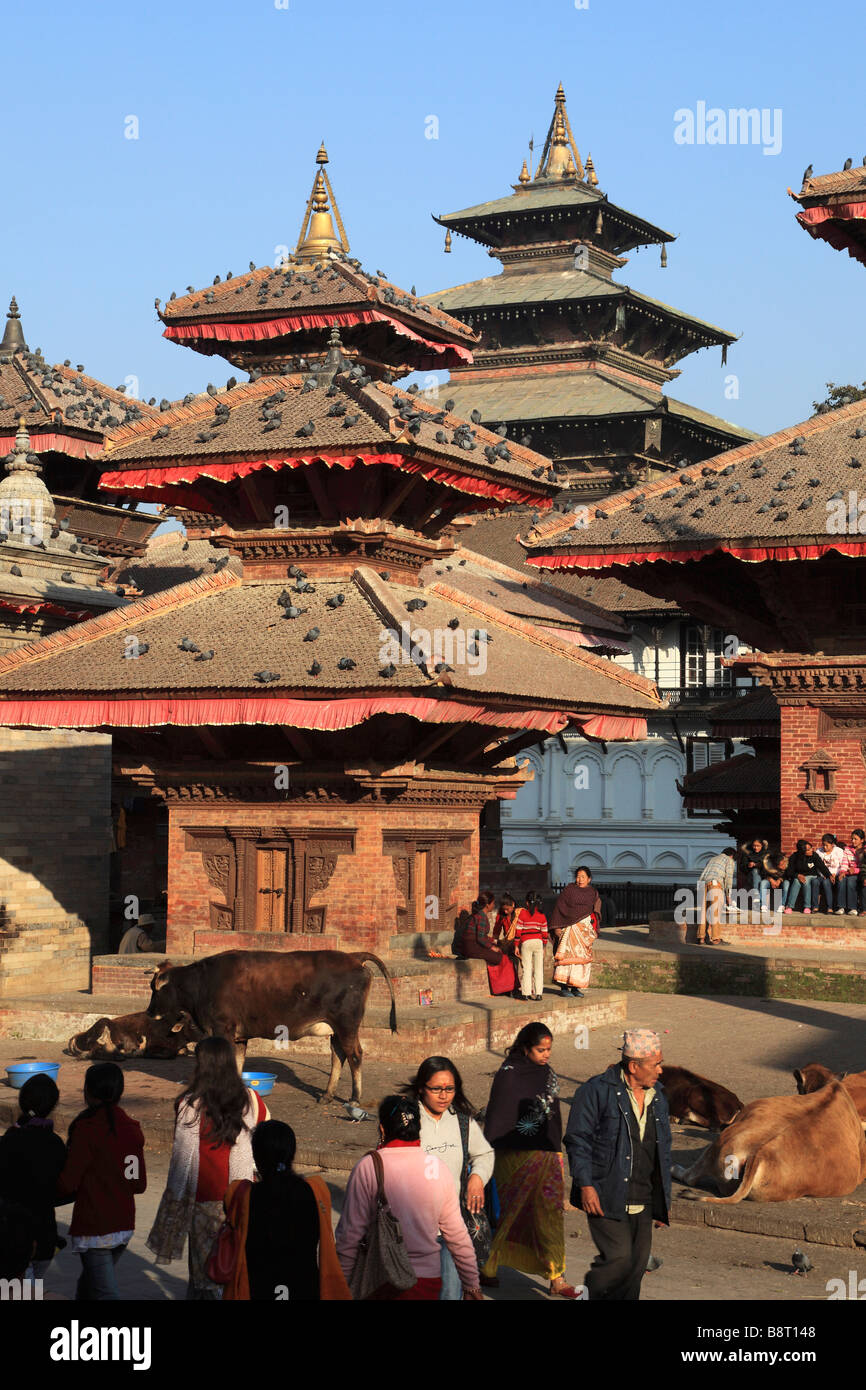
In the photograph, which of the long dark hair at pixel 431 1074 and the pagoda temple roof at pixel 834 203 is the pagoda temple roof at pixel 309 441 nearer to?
the pagoda temple roof at pixel 834 203

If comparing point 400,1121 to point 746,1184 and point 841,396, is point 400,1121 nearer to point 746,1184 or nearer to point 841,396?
point 746,1184

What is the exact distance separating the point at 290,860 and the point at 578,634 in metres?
10.5

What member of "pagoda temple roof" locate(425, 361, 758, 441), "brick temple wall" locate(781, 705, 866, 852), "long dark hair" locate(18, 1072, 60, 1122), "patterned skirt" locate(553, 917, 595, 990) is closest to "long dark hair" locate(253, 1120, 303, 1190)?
"long dark hair" locate(18, 1072, 60, 1122)

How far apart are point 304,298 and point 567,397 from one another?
96.6 ft

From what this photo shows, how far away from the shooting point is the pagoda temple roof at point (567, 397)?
54969 mm

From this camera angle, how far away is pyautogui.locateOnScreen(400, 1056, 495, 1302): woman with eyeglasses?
8.06 m

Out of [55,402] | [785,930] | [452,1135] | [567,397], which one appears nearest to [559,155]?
[567,397]

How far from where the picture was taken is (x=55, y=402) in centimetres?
2916

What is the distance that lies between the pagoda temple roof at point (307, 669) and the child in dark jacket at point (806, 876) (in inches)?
169

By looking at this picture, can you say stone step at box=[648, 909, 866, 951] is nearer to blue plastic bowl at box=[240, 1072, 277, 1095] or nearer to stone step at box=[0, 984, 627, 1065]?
stone step at box=[0, 984, 627, 1065]

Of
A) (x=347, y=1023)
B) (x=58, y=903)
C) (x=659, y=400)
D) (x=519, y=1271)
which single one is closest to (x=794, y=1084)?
(x=347, y=1023)

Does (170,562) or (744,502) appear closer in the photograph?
(744,502)

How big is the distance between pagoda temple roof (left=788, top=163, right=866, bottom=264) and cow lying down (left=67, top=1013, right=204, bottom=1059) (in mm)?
17249
